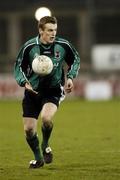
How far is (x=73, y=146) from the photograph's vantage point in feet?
53.3

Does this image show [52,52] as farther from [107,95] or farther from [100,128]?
[107,95]

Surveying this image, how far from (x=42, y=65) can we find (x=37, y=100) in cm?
76

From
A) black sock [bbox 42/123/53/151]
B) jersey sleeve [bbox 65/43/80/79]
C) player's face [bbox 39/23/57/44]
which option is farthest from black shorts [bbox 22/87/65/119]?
player's face [bbox 39/23/57/44]

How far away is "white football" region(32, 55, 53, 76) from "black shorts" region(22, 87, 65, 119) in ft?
1.51

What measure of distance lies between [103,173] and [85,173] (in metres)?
0.26

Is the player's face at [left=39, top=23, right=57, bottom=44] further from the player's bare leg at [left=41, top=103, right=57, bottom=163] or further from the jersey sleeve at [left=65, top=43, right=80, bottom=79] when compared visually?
the player's bare leg at [left=41, top=103, right=57, bottom=163]

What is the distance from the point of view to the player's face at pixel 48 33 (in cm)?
1214

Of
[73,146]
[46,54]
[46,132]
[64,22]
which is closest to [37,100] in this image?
[46,132]

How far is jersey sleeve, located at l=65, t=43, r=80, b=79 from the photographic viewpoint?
1261 cm

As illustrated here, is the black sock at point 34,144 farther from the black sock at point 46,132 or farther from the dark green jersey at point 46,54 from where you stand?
the dark green jersey at point 46,54

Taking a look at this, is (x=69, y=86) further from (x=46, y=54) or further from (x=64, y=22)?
(x=64, y=22)

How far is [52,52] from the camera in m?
12.5

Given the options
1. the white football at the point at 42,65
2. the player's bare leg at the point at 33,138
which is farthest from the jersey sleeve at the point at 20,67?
the player's bare leg at the point at 33,138

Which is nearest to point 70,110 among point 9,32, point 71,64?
point 71,64
